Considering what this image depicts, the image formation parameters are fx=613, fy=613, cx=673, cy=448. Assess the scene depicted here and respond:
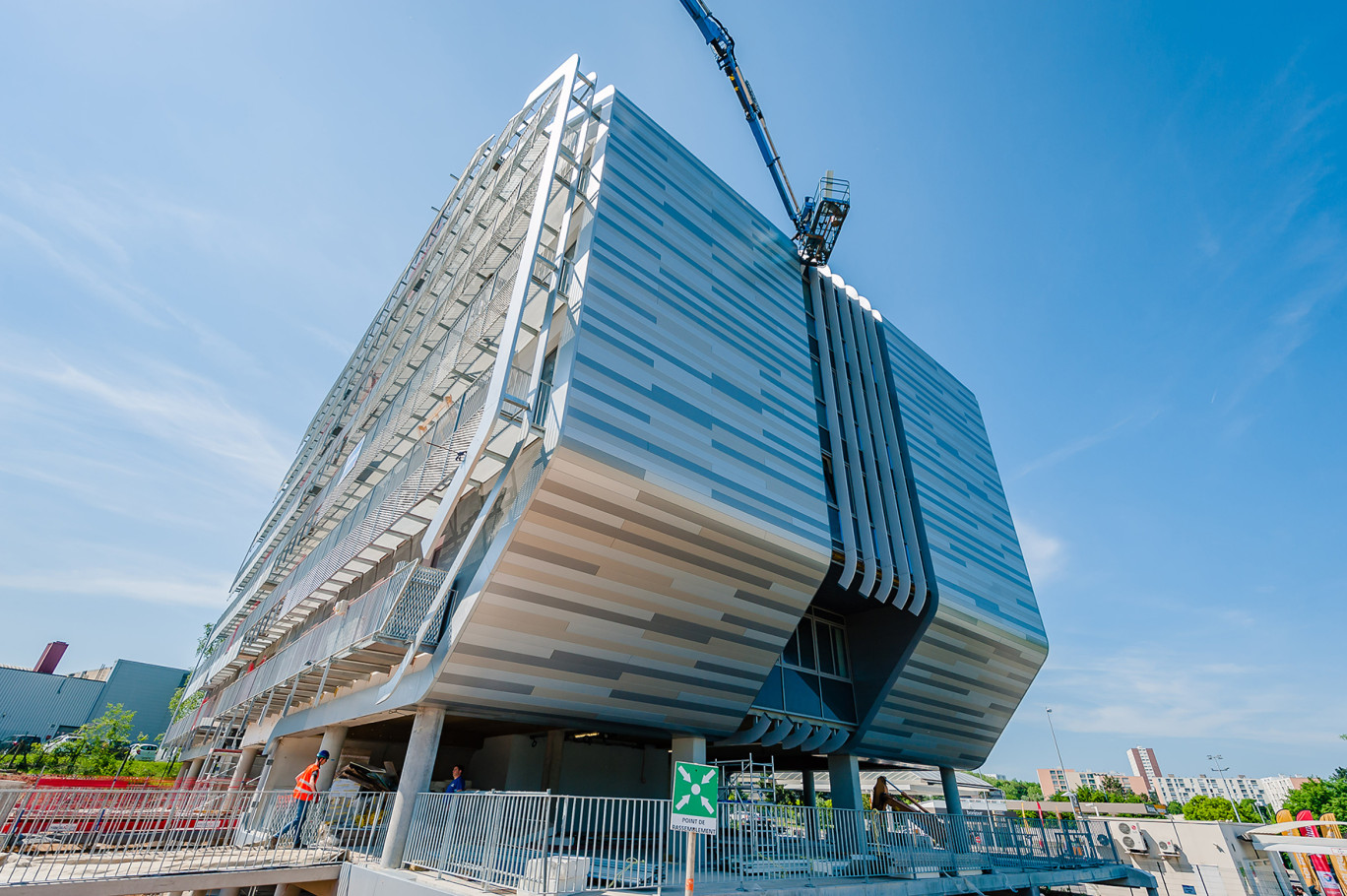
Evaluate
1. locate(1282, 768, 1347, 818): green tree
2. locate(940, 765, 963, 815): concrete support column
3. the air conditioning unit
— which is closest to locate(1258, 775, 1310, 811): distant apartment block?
locate(1282, 768, 1347, 818): green tree

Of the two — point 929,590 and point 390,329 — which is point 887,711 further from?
point 390,329

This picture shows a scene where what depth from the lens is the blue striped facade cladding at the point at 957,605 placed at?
2331 centimetres

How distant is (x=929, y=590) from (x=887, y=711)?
16.1ft

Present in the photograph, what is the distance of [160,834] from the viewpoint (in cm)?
1319

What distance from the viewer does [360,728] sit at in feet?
79.8

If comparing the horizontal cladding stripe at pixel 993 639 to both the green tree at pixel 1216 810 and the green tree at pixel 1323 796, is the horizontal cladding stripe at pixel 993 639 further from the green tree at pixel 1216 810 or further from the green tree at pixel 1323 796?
the green tree at pixel 1216 810

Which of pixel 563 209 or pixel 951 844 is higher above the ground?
pixel 563 209

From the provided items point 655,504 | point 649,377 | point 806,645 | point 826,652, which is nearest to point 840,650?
point 826,652

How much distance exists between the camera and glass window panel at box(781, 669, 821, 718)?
21.3m

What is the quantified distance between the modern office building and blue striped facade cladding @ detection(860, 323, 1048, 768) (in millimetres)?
171

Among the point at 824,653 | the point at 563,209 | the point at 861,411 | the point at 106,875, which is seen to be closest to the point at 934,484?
the point at 861,411

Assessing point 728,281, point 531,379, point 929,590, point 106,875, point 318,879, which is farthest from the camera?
point 929,590

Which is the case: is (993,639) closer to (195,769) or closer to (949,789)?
(949,789)

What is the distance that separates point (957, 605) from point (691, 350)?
14.4m
